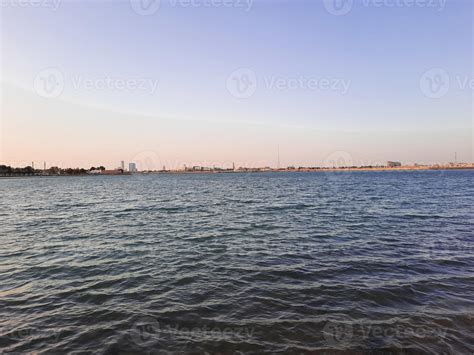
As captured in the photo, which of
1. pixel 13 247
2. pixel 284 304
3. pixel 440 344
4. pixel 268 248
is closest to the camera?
pixel 440 344

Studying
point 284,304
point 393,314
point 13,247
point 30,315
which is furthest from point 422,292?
point 13,247

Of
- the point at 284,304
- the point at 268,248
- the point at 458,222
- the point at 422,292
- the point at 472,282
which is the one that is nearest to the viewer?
the point at 284,304

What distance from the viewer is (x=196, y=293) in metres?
9.95

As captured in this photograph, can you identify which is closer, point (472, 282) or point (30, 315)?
point (30, 315)

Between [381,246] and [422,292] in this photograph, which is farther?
[381,246]

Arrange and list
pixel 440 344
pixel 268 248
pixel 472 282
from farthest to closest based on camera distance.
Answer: pixel 268 248 → pixel 472 282 → pixel 440 344

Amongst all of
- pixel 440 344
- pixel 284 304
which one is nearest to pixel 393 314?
pixel 440 344

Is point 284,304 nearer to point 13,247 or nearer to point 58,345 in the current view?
point 58,345

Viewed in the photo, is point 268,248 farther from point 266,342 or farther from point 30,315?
point 30,315

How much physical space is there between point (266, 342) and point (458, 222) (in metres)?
22.9

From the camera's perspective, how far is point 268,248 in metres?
Result: 15.6

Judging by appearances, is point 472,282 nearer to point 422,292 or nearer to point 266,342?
point 422,292

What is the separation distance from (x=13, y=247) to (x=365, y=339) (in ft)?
63.9

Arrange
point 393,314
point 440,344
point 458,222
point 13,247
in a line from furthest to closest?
1. point 458,222
2. point 13,247
3. point 393,314
4. point 440,344
